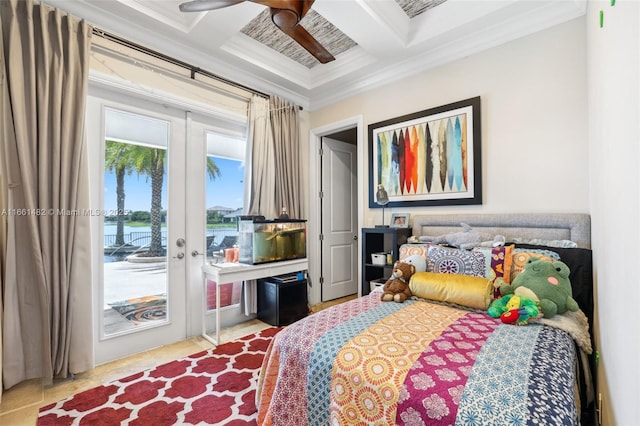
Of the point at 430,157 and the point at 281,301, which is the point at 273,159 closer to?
the point at 281,301

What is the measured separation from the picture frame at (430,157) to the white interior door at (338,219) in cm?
98

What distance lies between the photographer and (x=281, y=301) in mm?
3232

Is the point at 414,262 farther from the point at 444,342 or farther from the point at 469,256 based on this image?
the point at 444,342

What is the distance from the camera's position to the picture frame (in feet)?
8.74

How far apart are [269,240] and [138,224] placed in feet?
4.05

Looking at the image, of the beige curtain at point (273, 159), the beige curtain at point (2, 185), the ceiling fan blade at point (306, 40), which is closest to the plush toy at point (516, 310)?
the ceiling fan blade at point (306, 40)

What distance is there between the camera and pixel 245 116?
3324 mm

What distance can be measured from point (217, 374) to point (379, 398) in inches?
62.8

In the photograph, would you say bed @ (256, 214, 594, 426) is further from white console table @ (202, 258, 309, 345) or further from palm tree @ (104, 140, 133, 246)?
palm tree @ (104, 140, 133, 246)

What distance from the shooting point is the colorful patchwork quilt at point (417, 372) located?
970 millimetres

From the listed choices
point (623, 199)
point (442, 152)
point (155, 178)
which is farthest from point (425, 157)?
point (155, 178)

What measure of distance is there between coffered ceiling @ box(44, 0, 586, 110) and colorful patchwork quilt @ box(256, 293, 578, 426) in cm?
233

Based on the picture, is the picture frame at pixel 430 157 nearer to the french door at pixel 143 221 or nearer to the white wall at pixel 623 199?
the white wall at pixel 623 199

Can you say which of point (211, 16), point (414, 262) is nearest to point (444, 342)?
point (414, 262)
